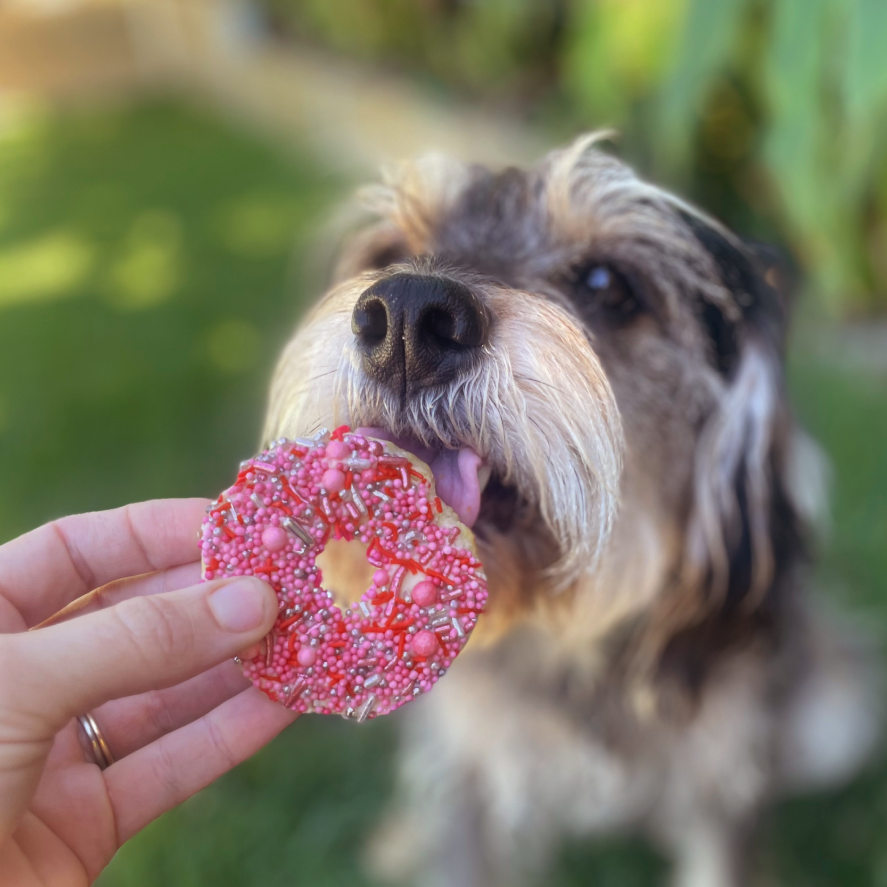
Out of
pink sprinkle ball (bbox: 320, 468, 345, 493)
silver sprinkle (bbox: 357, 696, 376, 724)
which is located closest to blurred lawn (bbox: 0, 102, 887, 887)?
silver sprinkle (bbox: 357, 696, 376, 724)

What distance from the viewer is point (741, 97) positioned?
10.9ft

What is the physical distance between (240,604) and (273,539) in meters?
0.12

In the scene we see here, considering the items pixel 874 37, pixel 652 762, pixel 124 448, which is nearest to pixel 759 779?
pixel 652 762

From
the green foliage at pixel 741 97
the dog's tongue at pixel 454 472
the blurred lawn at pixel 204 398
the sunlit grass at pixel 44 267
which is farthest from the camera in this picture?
the sunlit grass at pixel 44 267

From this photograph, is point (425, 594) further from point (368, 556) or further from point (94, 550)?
point (94, 550)

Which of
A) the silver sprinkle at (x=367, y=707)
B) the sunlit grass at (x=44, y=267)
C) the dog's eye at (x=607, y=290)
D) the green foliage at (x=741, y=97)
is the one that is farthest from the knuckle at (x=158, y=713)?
the sunlit grass at (x=44, y=267)

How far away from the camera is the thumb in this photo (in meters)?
0.84

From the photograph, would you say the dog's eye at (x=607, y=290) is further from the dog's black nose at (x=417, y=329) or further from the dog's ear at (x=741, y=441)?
the dog's black nose at (x=417, y=329)

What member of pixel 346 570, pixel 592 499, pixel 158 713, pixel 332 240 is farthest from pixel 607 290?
pixel 158 713

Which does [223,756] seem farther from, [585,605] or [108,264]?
[108,264]

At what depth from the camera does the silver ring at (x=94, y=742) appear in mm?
1165

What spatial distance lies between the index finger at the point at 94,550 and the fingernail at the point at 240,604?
297 millimetres

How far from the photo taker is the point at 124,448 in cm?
333

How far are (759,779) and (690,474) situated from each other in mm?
914
